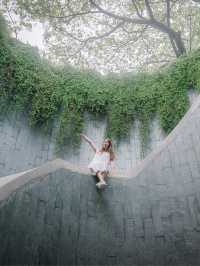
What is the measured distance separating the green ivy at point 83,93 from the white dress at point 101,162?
191 inches

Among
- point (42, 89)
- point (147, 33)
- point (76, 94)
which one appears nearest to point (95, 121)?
point (76, 94)

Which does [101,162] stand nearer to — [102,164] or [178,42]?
[102,164]

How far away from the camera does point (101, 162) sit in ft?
22.2

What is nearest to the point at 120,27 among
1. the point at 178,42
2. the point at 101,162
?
the point at 178,42

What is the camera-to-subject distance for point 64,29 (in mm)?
15961

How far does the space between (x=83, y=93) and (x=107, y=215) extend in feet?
24.2

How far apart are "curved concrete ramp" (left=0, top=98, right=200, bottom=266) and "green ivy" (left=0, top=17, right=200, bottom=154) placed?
16.5 ft

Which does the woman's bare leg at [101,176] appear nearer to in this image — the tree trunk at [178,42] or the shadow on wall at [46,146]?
the shadow on wall at [46,146]

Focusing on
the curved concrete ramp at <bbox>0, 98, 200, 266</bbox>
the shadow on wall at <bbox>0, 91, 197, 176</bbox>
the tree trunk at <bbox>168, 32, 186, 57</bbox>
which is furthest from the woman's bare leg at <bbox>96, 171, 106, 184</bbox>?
the tree trunk at <bbox>168, 32, 186, 57</bbox>

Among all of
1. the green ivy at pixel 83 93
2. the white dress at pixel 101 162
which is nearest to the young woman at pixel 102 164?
the white dress at pixel 101 162

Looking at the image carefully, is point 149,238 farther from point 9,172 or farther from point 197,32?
point 197,32

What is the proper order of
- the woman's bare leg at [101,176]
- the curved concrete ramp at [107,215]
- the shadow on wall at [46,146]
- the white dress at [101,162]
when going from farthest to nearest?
1. the shadow on wall at [46,146]
2. the white dress at [101,162]
3. the woman's bare leg at [101,176]
4. the curved concrete ramp at [107,215]

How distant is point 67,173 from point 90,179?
60 cm

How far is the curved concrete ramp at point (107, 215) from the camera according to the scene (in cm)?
483
